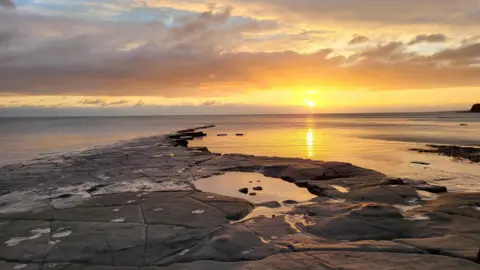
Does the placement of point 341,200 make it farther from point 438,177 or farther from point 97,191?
point 97,191

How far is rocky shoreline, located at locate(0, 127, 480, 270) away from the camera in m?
8.90

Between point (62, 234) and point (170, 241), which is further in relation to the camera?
point (62, 234)

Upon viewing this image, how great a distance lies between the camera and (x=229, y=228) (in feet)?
37.1

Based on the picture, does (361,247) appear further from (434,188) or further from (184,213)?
(434,188)

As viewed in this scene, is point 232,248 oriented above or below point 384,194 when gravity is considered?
below

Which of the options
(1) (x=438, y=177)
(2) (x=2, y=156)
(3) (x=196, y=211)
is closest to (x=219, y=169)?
(3) (x=196, y=211)

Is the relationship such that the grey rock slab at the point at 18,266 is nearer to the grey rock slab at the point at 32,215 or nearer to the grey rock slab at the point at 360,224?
the grey rock slab at the point at 32,215

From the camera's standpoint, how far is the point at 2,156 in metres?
36.8

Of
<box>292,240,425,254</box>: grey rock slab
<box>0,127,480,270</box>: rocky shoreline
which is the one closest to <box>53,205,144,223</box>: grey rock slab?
<box>0,127,480,270</box>: rocky shoreline

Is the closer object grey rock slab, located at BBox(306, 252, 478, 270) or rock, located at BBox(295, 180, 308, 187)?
grey rock slab, located at BBox(306, 252, 478, 270)

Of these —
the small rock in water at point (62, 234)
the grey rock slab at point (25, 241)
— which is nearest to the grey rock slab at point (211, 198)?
the small rock in water at point (62, 234)

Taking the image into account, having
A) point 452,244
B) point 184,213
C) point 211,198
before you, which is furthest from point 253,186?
point 452,244

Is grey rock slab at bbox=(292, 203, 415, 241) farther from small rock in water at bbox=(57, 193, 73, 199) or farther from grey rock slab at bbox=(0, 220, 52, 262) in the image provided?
small rock in water at bbox=(57, 193, 73, 199)

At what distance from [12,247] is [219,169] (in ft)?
51.3
